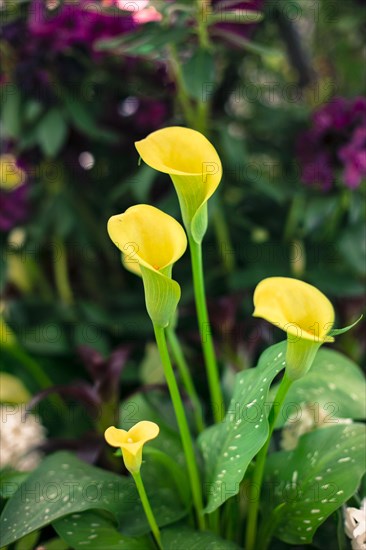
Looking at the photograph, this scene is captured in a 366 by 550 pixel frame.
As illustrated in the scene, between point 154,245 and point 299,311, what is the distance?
0.30 feet

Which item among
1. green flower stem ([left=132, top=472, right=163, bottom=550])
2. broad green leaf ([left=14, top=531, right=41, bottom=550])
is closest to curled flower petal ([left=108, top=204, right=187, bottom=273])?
green flower stem ([left=132, top=472, right=163, bottom=550])

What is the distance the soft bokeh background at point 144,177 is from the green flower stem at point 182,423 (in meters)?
0.20

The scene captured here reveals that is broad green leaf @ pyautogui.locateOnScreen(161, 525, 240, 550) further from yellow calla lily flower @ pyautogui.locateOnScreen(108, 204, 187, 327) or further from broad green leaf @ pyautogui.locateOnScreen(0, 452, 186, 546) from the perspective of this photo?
yellow calla lily flower @ pyautogui.locateOnScreen(108, 204, 187, 327)

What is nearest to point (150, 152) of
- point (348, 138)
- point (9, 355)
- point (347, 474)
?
point (347, 474)

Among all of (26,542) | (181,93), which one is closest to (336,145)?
(181,93)

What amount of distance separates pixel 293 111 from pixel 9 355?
461mm

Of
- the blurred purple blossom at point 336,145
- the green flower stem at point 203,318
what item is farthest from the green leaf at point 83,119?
the green flower stem at point 203,318

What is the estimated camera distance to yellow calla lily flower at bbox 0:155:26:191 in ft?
2.72

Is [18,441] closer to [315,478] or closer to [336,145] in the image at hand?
[315,478]

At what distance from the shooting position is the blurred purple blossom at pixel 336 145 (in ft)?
2.30

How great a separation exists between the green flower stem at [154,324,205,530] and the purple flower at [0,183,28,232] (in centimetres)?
41

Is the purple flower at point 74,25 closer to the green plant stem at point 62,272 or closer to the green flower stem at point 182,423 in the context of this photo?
the green plant stem at point 62,272

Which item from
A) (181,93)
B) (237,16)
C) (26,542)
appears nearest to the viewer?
(26,542)

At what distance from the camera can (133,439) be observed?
372 millimetres
